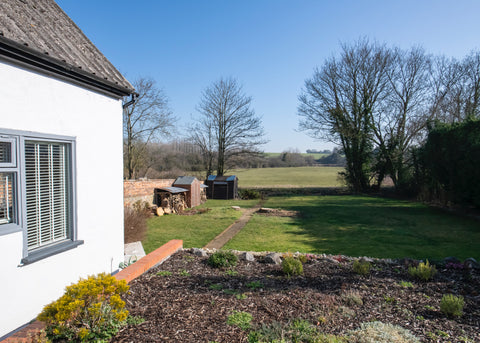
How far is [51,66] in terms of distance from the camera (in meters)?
3.71

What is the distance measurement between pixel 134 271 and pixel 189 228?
706cm

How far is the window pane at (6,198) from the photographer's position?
3.28m

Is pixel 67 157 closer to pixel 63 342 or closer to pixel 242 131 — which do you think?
pixel 63 342

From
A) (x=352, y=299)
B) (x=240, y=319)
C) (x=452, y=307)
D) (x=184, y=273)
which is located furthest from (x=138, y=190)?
(x=452, y=307)

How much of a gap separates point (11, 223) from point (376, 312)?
162 inches

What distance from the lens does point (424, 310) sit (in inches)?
138

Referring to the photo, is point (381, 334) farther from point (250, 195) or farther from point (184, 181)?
point (250, 195)

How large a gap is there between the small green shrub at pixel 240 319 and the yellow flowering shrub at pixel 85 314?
41.5 inches

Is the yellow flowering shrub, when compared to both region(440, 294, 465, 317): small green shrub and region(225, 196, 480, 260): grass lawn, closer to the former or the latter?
region(440, 294, 465, 317): small green shrub

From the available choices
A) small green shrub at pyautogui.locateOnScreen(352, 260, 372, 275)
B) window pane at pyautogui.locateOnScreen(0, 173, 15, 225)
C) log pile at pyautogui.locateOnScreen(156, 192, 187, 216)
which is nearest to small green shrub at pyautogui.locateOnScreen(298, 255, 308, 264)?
small green shrub at pyautogui.locateOnScreen(352, 260, 372, 275)

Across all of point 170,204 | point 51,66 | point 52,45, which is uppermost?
point 52,45

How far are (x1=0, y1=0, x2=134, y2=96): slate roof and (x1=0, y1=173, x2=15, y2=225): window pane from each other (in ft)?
4.16

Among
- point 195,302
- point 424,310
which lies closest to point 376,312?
point 424,310

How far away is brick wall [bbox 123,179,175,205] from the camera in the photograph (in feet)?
42.4
